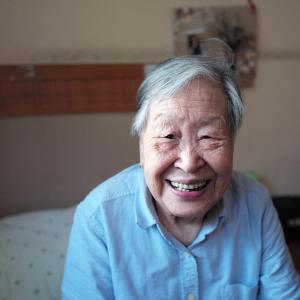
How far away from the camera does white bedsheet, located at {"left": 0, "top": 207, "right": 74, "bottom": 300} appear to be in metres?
1.30

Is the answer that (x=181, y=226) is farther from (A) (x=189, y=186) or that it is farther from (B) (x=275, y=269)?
(B) (x=275, y=269)

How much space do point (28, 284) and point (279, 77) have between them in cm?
218

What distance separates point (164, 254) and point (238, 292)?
264mm

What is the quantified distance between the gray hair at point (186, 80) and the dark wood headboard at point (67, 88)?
1302 millimetres

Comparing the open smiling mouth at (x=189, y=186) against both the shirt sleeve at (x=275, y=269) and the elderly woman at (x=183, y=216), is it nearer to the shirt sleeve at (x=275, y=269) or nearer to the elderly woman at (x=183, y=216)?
the elderly woman at (x=183, y=216)

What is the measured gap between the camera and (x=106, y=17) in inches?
76.0

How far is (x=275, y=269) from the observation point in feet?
2.80

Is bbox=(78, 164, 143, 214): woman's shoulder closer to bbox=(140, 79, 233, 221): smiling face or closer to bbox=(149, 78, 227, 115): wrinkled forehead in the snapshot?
bbox=(140, 79, 233, 221): smiling face

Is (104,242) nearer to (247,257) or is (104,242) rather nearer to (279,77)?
(247,257)

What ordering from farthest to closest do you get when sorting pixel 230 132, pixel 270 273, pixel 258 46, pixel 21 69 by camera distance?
pixel 258 46 → pixel 21 69 → pixel 270 273 → pixel 230 132

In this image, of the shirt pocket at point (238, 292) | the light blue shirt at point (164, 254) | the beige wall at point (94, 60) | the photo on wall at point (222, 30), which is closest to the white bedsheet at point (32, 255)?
the beige wall at point (94, 60)

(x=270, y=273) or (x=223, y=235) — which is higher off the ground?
(x=223, y=235)

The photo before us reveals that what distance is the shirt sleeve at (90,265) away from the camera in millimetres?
→ 783

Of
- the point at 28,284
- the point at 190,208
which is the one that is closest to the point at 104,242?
the point at 190,208
